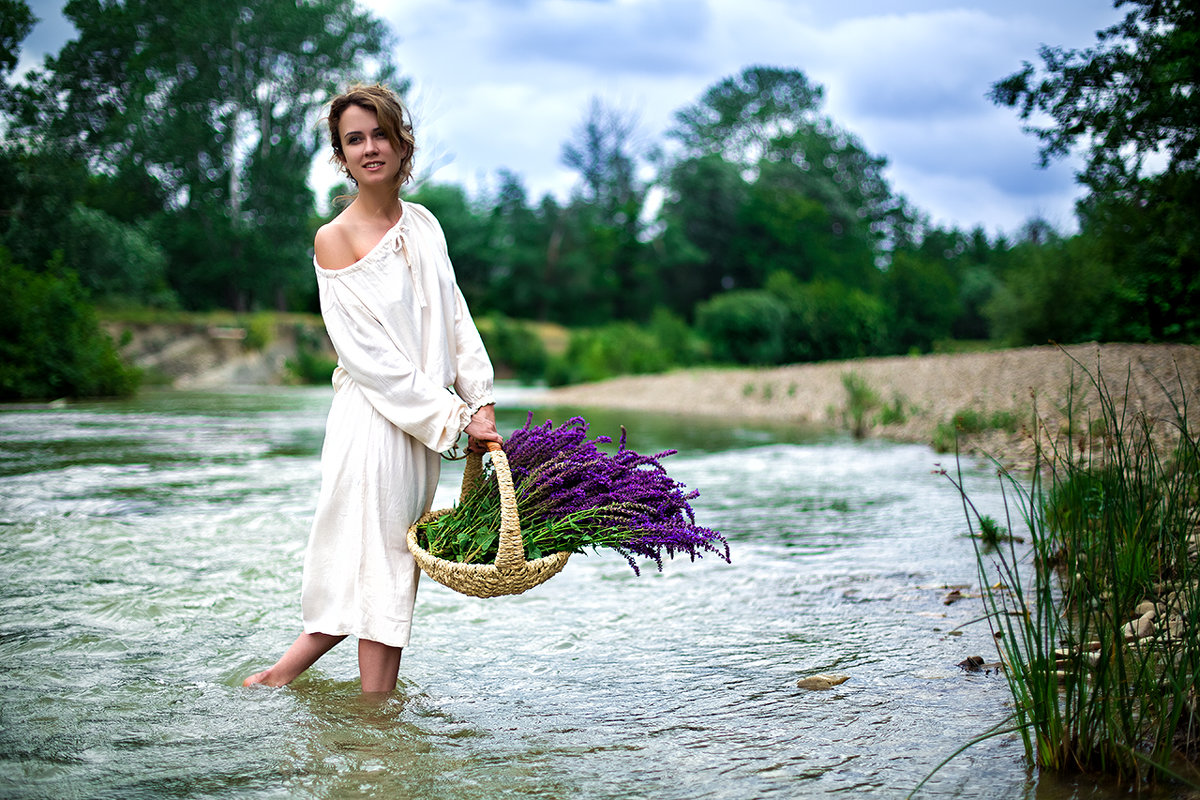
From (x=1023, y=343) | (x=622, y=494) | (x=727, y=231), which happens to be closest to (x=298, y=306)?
(x=727, y=231)

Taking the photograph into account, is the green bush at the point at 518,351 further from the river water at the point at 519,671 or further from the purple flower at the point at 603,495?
the purple flower at the point at 603,495

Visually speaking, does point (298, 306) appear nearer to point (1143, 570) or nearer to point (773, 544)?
point (773, 544)

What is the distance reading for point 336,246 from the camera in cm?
290

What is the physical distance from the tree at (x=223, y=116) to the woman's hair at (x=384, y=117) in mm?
21424

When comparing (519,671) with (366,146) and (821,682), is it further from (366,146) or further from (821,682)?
(366,146)

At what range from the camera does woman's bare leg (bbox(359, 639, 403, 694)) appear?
2.94 metres

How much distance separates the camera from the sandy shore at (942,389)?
6.59 metres

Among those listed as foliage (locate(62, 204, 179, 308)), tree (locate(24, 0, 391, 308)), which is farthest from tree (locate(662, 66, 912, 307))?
foliage (locate(62, 204, 179, 308))

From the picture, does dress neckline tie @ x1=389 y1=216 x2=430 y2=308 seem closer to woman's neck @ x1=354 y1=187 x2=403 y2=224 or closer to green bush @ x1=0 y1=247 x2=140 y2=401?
woman's neck @ x1=354 y1=187 x2=403 y2=224

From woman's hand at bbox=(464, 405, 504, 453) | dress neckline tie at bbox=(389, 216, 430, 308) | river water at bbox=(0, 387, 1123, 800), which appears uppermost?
dress neckline tie at bbox=(389, 216, 430, 308)

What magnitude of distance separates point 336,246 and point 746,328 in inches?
1087

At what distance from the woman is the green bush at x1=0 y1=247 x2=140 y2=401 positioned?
15608mm

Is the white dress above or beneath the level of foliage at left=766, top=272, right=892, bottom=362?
beneath

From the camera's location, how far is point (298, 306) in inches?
1480
